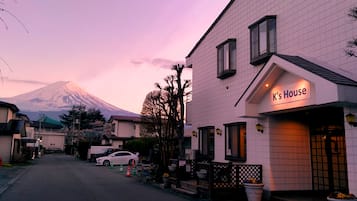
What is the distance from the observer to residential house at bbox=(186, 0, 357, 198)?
925 centimetres

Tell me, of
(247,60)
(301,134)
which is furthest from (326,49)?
(247,60)

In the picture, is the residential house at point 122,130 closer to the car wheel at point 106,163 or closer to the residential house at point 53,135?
the car wheel at point 106,163

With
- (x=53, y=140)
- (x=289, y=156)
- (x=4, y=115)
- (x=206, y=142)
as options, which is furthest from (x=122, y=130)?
(x=289, y=156)

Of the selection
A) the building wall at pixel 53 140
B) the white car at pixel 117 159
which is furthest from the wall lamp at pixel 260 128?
the building wall at pixel 53 140

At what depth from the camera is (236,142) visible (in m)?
14.3

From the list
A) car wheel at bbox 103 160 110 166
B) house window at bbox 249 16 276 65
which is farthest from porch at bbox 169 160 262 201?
car wheel at bbox 103 160 110 166

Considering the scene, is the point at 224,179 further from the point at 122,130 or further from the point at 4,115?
the point at 122,130

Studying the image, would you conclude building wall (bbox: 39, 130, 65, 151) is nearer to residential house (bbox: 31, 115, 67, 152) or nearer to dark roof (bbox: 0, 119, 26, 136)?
residential house (bbox: 31, 115, 67, 152)

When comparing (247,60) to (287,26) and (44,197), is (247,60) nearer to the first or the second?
(287,26)

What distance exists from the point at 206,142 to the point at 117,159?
59.1 ft

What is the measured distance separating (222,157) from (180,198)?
347 cm

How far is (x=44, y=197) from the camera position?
12594 millimetres

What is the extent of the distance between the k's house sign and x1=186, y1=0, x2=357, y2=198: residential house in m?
0.03

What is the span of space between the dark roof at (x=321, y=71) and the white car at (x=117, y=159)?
25194mm
